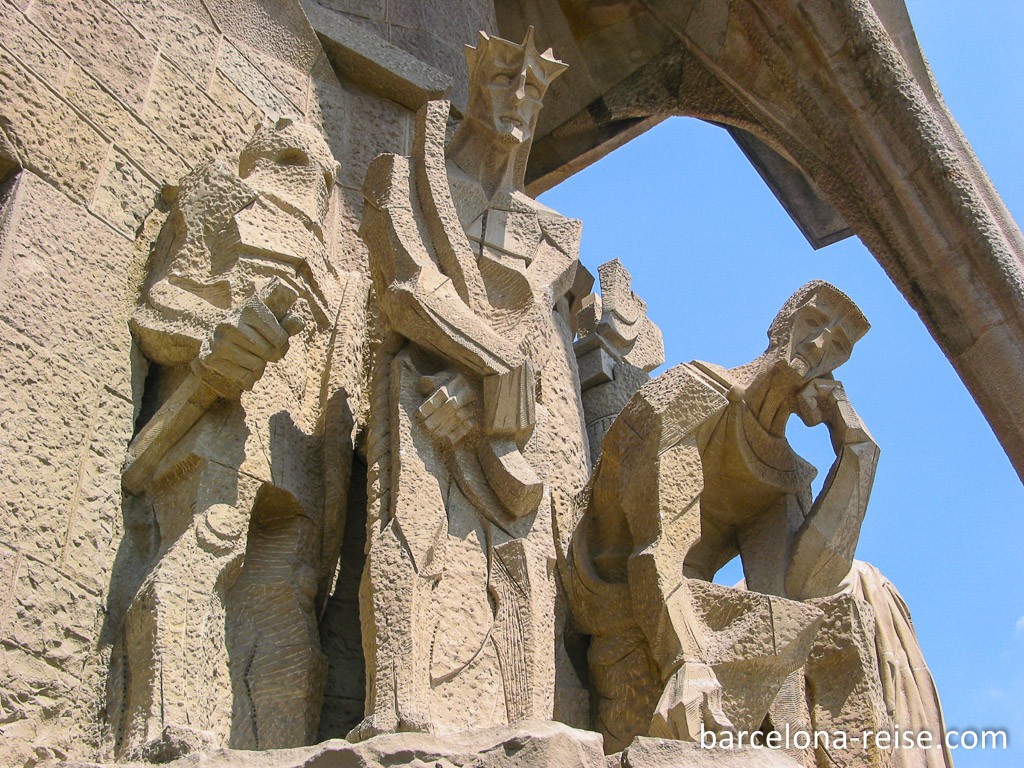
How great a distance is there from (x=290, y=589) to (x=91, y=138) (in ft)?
4.81

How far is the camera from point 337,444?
4.22 metres

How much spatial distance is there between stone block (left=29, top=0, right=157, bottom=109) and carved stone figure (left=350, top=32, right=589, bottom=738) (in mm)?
812

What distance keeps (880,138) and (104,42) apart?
2797mm

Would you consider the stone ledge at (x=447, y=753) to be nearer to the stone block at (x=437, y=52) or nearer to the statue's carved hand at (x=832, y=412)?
the statue's carved hand at (x=832, y=412)

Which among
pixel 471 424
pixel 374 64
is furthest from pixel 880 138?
pixel 471 424

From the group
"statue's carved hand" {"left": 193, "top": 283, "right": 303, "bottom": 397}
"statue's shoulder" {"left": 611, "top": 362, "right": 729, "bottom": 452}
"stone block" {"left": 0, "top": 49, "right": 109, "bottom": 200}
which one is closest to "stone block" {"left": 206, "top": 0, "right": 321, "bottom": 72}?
"stone block" {"left": 0, "top": 49, "right": 109, "bottom": 200}

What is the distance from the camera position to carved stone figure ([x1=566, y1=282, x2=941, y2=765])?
3.83 meters

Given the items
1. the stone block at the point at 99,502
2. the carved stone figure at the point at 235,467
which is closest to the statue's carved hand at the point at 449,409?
the carved stone figure at the point at 235,467

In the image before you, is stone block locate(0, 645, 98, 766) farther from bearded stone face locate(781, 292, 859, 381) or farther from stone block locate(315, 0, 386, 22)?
stone block locate(315, 0, 386, 22)

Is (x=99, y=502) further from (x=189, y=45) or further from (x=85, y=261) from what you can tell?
(x=189, y=45)

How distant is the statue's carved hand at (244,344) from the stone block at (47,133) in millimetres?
686

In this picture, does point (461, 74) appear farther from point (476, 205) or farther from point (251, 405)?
point (251, 405)

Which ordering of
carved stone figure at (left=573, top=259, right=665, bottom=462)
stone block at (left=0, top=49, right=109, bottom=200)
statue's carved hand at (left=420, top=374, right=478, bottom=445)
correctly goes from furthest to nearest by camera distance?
carved stone figure at (left=573, top=259, right=665, bottom=462) → stone block at (left=0, top=49, right=109, bottom=200) → statue's carved hand at (left=420, top=374, right=478, bottom=445)

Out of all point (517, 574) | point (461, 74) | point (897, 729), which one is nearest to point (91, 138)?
point (517, 574)
